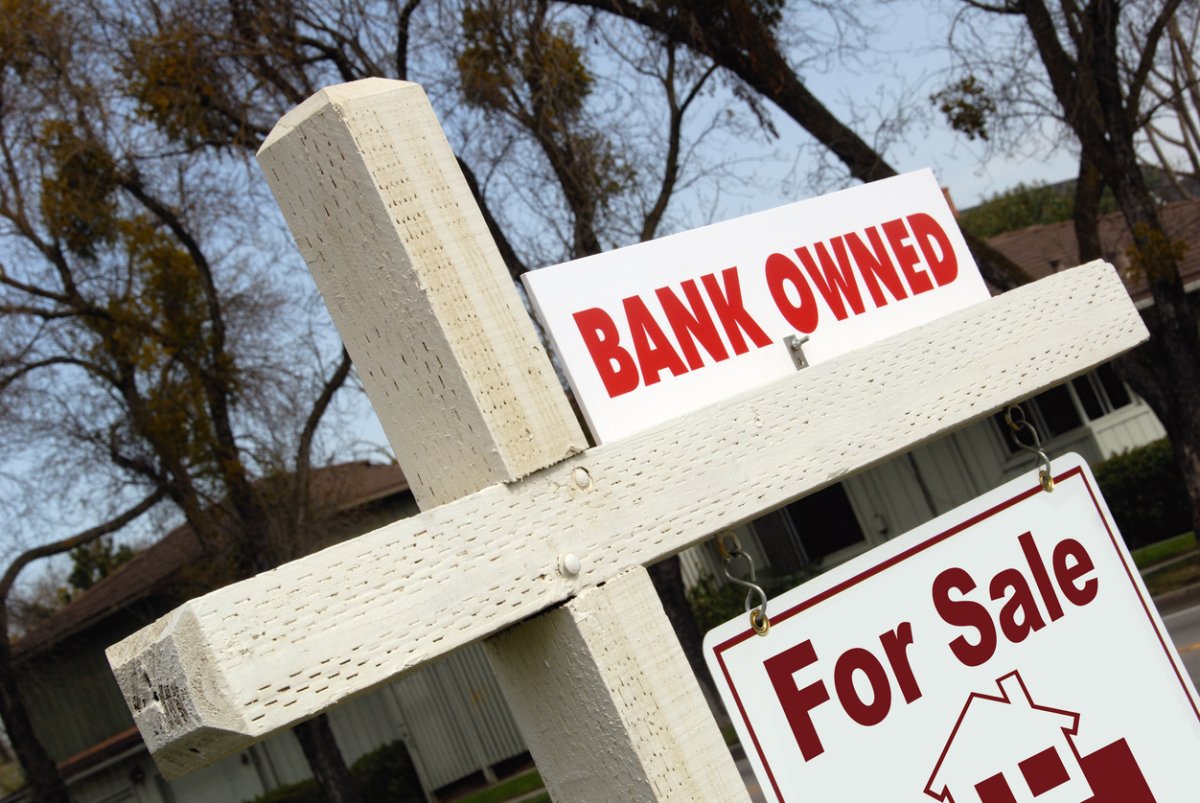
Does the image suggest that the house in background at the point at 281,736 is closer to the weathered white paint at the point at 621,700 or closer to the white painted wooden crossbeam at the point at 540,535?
the white painted wooden crossbeam at the point at 540,535

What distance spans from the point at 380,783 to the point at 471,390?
19.4 meters

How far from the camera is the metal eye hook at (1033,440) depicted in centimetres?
177

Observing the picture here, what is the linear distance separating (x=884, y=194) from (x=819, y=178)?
30.8 ft

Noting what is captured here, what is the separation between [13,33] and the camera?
13.7 metres

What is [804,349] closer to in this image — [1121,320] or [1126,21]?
[1121,320]

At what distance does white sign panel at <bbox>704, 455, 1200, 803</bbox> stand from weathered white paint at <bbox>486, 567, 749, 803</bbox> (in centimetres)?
13

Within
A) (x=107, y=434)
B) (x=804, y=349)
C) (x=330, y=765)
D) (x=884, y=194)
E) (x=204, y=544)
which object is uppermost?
(x=107, y=434)

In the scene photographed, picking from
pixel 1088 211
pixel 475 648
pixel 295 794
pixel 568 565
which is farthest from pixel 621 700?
pixel 295 794

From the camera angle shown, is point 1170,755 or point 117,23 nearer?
point 1170,755

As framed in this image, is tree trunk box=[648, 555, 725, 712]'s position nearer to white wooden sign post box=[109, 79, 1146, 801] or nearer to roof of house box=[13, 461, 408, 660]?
roof of house box=[13, 461, 408, 660]

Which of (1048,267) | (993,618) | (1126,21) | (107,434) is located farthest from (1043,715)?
(1048,267)

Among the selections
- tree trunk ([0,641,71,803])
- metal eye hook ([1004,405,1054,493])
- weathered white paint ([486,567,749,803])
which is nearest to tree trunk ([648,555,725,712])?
tree trunk ([0,641,71,803])

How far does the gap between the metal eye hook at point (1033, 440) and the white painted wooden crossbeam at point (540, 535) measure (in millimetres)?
59

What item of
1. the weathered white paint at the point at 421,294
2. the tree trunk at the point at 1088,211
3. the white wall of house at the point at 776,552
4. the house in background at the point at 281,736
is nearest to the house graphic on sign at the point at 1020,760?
the weathered white paint at the point at 421,294
